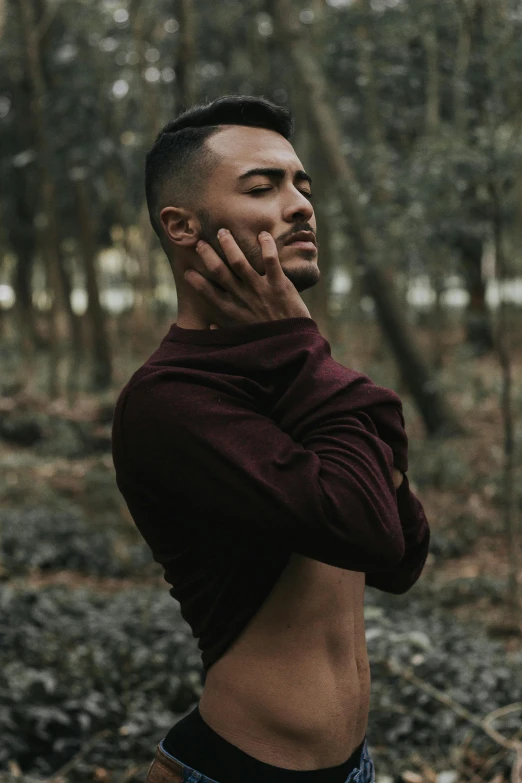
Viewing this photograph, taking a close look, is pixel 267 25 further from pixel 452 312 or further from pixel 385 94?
pixel 452 312

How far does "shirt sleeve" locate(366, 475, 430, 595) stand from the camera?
2059 millimetres

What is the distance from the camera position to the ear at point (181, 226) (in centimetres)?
199

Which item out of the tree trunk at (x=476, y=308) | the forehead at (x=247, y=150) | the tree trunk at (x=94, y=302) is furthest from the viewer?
the tree trunk at (x=476, y=308)

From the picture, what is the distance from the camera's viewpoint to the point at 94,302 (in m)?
17.9

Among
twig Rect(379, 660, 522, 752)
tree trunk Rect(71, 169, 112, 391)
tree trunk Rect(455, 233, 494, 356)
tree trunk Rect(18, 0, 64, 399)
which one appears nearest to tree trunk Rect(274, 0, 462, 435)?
tree trunk Rect(18, 0, 64, 399)

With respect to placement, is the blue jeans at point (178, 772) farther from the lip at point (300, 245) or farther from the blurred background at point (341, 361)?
the blurred background at point (341, 361)

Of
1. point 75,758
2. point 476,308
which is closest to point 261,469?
point 75,758

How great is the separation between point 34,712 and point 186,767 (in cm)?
272

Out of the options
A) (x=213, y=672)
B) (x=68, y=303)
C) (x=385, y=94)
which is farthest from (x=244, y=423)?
(x=68, y=303)

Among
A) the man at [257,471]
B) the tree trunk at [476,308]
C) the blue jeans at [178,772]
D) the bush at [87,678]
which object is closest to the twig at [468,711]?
the bush at [87,678]

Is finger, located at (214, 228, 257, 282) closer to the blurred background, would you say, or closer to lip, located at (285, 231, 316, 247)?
lip, located at (285, 231, 316, 247)

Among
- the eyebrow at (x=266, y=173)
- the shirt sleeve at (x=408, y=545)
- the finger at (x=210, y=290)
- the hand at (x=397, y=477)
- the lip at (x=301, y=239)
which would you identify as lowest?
the shirt sleeve at (x=408, y=545)

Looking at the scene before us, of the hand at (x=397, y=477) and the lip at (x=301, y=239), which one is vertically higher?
the lip at (x=301, y=239)

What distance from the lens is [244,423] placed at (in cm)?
175
